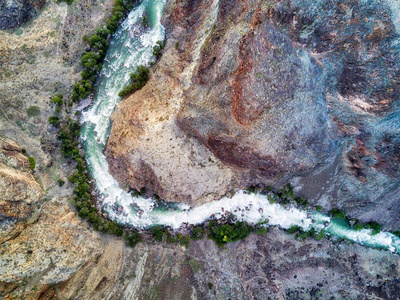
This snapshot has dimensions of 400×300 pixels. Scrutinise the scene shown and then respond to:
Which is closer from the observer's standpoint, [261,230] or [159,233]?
[159,233]

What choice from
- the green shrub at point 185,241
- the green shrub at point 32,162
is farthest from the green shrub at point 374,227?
the green shrub at point 32,162

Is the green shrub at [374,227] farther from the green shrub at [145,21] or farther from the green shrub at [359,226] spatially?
the green shrub at [145,21]

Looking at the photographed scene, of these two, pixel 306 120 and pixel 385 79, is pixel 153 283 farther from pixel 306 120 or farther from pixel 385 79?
pixel 385 79

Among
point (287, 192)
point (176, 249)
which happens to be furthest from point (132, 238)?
point (287, 192)

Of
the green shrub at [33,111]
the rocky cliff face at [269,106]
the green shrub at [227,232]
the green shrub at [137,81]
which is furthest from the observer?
the green shrub at [227,232]

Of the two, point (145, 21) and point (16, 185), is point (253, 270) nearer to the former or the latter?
point (16, 185)
